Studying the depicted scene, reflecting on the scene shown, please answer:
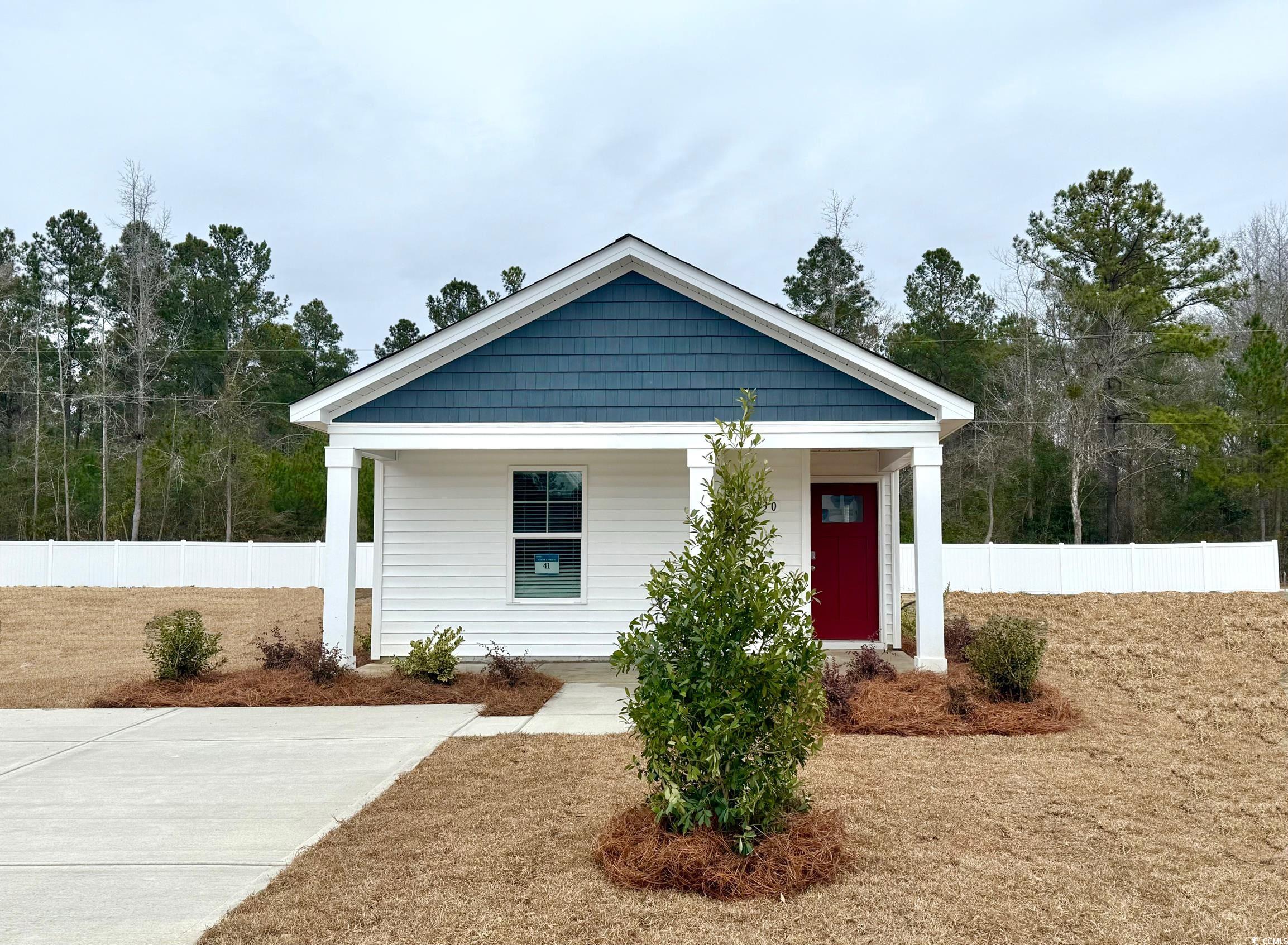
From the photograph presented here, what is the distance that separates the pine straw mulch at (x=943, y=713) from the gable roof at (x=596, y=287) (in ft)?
9.85

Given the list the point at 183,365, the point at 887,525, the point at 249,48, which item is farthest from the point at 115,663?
the point at 183,365

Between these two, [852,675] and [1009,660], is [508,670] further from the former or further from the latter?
[1009,660]

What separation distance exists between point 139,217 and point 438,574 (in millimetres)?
22666

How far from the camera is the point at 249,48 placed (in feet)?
44.2

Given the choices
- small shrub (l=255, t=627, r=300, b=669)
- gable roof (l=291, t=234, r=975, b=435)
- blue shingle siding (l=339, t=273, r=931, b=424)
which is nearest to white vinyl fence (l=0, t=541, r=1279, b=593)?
gable roof (l=291, t=234, r=975, b=435)

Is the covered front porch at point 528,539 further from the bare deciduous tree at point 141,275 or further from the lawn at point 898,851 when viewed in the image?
the bare deciduous tree at point 141,275

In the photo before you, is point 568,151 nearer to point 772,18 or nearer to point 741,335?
point 772,18

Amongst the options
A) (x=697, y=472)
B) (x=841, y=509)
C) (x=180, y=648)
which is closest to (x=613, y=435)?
(x=697, y=472)

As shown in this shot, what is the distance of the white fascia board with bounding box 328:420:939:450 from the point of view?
1023 centimetres

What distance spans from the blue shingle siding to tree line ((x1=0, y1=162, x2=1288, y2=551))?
16595 millimetres

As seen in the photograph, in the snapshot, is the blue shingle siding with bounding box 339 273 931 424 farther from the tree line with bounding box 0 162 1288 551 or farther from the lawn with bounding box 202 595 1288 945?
the tree line with bounding box 0 162 1288 551

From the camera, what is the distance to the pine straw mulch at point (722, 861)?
4434mm

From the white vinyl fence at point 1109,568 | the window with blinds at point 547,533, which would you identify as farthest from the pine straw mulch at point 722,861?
the white vinyl fence at point 1109,568

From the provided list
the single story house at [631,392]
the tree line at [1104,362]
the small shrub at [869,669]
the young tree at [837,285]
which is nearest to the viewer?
the small shrub at [869,669]
